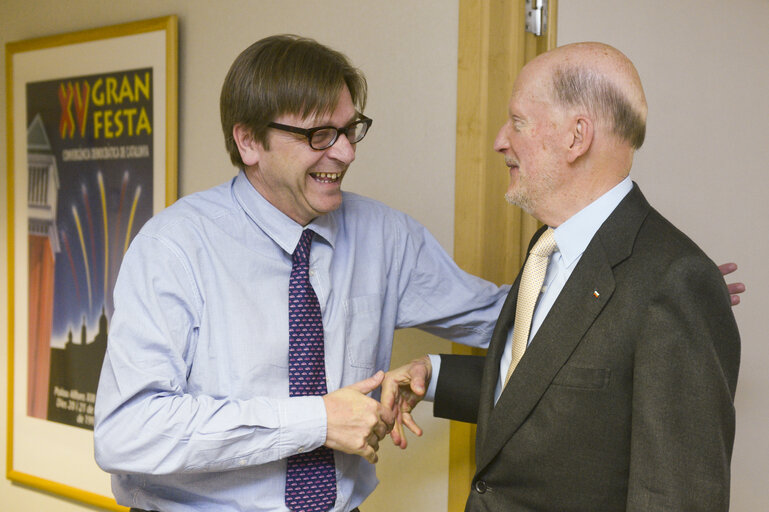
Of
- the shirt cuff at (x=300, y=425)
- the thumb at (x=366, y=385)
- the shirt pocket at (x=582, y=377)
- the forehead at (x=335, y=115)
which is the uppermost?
the forehead at (x=335, y=115)

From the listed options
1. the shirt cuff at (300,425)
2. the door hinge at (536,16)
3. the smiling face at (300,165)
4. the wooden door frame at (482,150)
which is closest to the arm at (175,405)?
the shirt cuff at (300,425)

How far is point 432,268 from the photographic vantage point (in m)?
1.84

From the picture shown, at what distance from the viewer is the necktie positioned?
55.4 inches

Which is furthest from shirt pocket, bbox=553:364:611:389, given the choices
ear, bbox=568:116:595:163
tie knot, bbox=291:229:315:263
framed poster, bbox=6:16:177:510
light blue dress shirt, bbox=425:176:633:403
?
framed poster, bbox=6:16:177:510

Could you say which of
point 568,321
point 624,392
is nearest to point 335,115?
point 568,321

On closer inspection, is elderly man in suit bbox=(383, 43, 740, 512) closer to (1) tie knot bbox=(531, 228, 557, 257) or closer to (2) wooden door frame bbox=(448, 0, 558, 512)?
(1) tie knot bbox=(531, 228, 557, 257)

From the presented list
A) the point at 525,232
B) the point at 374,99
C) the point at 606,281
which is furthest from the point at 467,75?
the point at 606,281

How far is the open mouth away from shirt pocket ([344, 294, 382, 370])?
0.27 metres

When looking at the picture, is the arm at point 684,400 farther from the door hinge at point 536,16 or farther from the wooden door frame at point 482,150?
the door hinge at point 536,16

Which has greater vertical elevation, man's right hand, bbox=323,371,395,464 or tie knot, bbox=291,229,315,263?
tie knot, bbox=291,229,315,263

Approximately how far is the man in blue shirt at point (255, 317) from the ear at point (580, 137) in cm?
50

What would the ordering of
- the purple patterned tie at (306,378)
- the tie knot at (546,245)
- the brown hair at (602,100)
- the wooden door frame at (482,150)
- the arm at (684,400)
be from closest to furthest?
the arm at (684,400) < the brown hair at (602,100) < the tie knot at (546,245) < the purple patterned tie at (306,378) < the wooden door frame at (482,150)

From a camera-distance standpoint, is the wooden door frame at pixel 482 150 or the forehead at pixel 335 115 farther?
the wooden door frame at pixel 482 150

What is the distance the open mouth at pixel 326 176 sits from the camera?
1.62m
